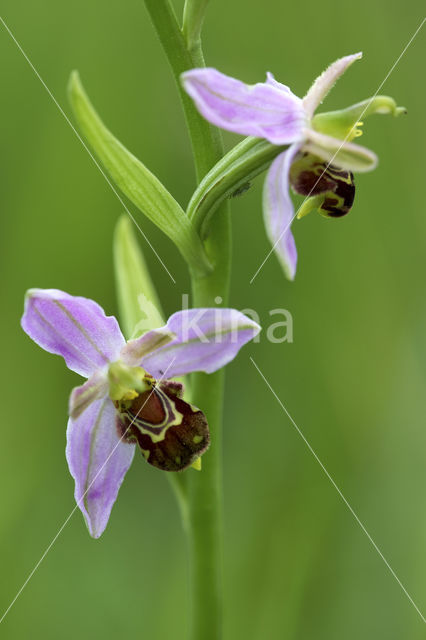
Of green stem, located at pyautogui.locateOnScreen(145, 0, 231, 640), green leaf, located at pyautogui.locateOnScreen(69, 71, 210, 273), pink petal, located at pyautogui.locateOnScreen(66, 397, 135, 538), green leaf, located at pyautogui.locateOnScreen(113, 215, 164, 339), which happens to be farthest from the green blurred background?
green leaf, located at pyautogui.locateOnScreen(69, 71, 210, 273)

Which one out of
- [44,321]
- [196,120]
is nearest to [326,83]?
[196,120]

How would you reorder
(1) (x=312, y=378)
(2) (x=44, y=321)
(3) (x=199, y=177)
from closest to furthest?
(2) (x=44, y=321), (3) (x=199, y=177), (1) (x=312, y=378)

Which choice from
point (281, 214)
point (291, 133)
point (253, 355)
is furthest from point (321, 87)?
point (253, 355)

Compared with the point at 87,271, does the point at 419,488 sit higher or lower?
lower

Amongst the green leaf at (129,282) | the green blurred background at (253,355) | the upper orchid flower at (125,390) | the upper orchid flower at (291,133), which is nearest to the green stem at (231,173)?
the upper orchid flower at (291,133)

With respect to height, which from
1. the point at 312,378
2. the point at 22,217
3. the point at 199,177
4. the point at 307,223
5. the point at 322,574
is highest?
the point at 199,177

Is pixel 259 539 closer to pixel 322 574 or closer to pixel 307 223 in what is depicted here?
pixel 322 574
